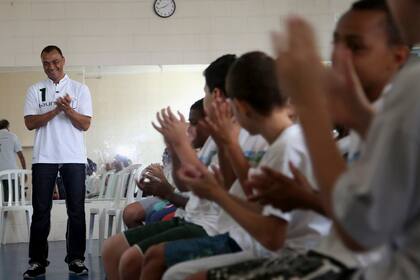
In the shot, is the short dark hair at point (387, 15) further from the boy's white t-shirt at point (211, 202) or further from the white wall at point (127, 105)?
the white wall at point (127, 105)

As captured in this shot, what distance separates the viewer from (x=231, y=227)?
67.7 inches

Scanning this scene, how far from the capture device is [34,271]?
367cm

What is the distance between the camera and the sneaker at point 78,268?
3701mm

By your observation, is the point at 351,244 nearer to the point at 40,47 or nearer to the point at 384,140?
the point at 384,140

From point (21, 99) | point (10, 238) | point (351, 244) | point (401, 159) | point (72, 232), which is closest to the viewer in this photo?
point (401, 159)

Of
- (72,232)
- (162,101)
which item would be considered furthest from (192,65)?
(72,232)

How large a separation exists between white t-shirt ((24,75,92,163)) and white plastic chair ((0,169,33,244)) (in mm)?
2289

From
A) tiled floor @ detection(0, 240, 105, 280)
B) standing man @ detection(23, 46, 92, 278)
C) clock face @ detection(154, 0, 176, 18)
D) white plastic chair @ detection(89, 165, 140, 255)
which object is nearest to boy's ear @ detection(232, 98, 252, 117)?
tiled floor @ detection(0, 240, 105, 280)

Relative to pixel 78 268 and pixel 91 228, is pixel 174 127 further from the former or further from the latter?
pixel 91 228

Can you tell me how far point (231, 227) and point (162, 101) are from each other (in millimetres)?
6106

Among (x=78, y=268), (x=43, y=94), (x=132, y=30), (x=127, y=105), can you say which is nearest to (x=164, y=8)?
(x=132, y=30)

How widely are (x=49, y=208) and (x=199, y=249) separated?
237 centimetres

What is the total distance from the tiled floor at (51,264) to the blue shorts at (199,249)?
198cm

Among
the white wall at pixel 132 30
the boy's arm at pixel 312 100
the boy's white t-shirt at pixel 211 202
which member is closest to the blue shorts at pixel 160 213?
the boy's white t-shirt at pixel 211 202
